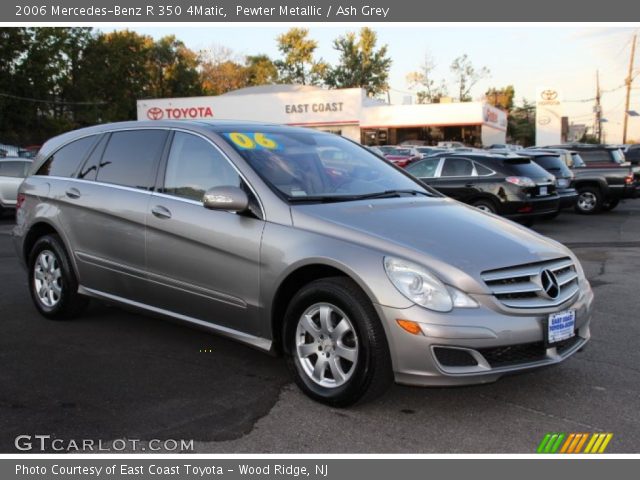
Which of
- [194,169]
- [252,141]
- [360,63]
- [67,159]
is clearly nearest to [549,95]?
[360,63]

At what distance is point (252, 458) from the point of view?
3322 mm

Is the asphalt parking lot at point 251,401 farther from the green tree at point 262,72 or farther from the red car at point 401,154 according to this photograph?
the green tree at point 262,72

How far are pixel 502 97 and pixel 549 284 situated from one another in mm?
106877

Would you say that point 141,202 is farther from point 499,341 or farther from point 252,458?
point 499,341

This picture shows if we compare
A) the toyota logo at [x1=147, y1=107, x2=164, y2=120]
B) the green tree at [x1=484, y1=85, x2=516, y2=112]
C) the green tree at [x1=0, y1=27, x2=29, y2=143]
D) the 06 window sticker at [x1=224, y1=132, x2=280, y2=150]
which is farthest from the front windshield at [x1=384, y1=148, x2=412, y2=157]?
the green tree at [x1=484, y1=85, x2=516, y2=112]

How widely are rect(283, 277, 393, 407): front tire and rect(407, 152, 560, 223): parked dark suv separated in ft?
29.2

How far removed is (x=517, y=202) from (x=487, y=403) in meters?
9.21

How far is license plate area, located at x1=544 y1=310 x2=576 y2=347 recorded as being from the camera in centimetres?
375

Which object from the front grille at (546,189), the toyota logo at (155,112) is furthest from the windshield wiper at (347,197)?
the toyota logo at (155,112)

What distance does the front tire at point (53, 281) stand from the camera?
579 cm

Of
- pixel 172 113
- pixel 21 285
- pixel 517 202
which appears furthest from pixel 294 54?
pixel 21 285

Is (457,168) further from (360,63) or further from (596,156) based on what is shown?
(360,63)

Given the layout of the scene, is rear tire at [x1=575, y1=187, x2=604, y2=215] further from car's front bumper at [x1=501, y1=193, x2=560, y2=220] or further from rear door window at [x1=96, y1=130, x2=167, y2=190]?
rear door window at [x1=96, y1=130, x2=167, y2=190]

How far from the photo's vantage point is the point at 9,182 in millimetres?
16531
